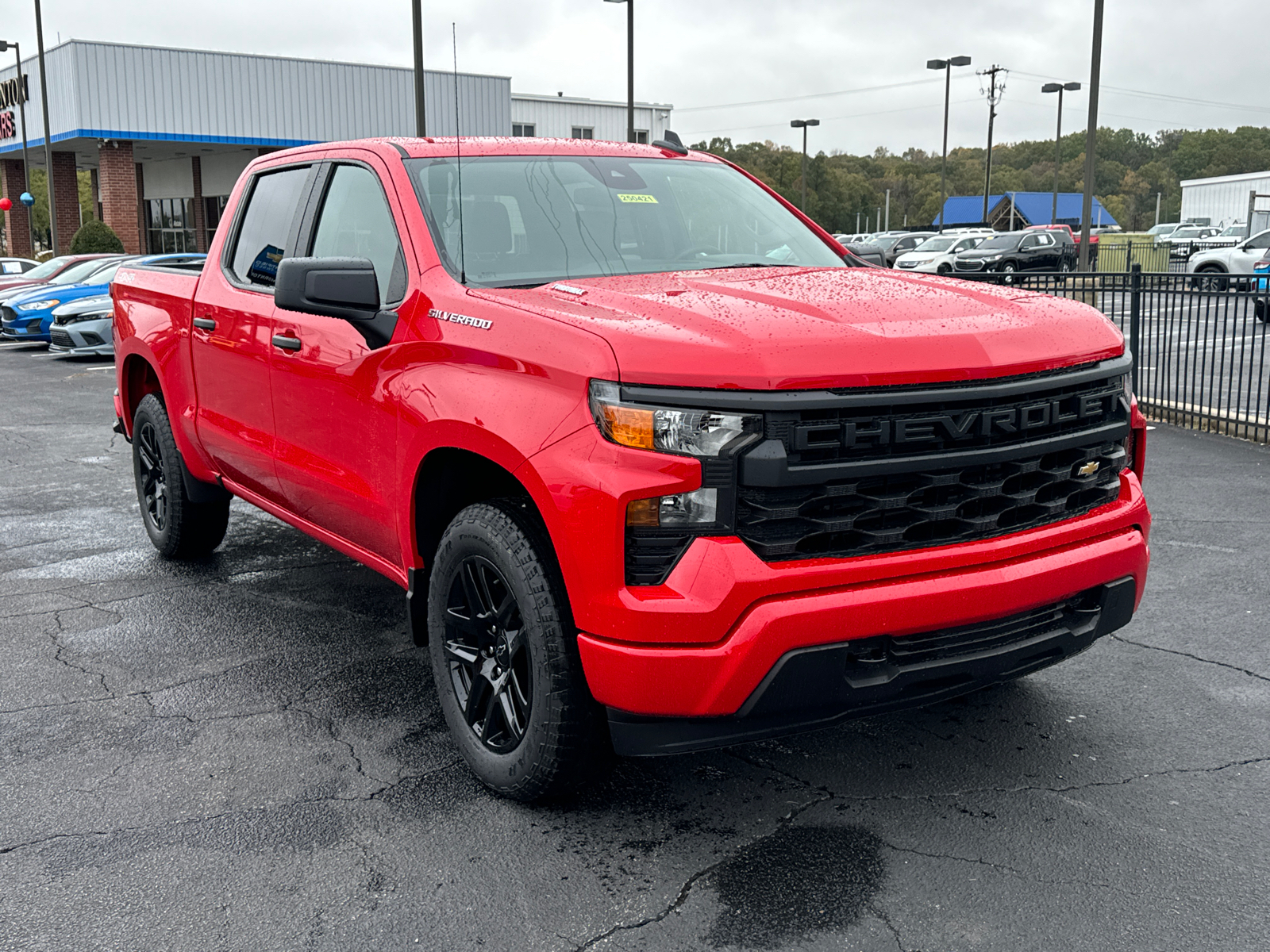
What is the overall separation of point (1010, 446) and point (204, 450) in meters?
3.82

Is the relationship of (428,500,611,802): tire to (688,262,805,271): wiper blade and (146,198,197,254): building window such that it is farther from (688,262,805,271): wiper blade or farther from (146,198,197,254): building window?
(146,198,197,254): building window

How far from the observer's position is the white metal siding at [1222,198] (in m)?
64.1

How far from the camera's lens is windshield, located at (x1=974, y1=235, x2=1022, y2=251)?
40.2 m

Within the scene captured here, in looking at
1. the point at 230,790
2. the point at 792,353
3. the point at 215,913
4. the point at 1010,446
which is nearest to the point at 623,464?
the point at 792,353

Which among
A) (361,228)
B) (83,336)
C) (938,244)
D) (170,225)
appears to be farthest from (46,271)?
(938,244)

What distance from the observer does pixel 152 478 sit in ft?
21.0

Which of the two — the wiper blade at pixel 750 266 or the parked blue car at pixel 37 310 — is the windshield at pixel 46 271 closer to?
the parked blue car at pixel 37 310

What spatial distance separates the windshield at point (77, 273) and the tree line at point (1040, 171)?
99683mm

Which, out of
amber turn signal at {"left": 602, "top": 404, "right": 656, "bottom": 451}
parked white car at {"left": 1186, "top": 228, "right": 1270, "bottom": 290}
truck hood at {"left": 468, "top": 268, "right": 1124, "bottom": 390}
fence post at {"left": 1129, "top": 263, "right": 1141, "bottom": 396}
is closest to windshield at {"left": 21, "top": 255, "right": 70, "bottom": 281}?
fence post at {"left": 1129, "top": 263, "right": 1141, "bottom": 396}

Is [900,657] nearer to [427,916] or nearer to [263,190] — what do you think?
[427,916]

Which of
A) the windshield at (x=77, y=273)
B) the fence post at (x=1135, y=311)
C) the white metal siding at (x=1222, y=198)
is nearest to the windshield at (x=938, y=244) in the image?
the white metal siding at (x=1222, y=198)

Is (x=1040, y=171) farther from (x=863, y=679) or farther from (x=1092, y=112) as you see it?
(x=863, y=679)

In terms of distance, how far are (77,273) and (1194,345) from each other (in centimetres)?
1738

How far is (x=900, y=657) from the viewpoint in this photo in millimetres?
2990
